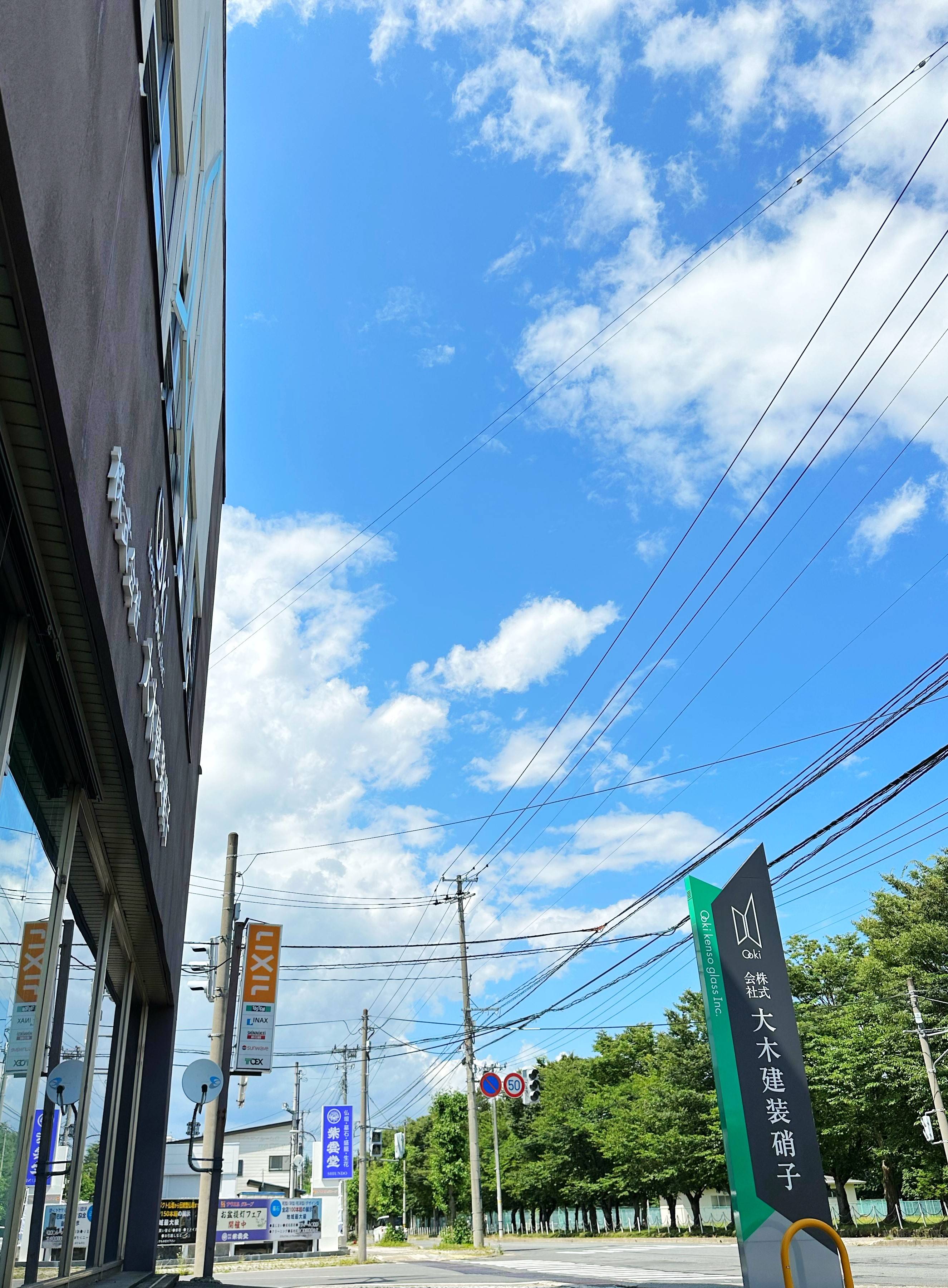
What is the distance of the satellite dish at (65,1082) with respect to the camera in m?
5.75

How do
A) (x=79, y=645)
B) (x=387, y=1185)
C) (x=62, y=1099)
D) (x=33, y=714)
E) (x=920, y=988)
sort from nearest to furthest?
(x=79, y=645) → (x=33, y=714) → (x=62, y=1099) → (x=920, y=988) → (x=387, y=1185)

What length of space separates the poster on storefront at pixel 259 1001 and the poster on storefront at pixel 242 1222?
2212 centimetres

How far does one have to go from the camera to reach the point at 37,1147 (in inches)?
212

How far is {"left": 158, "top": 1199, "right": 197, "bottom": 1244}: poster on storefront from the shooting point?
17.0 meters

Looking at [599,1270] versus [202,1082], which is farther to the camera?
[599,1270]

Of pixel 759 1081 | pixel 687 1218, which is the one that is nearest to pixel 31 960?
pixel 759 1081

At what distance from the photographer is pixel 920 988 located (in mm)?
35656

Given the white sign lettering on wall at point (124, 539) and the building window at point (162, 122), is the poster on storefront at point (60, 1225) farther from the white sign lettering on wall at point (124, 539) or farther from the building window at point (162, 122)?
the building window at point (162, 122)

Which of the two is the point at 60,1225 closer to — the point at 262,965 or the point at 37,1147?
the point at 37,1147

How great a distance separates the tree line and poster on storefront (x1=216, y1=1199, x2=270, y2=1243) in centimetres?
1613

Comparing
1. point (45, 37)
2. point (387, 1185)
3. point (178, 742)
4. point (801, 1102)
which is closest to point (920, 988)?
point (801, 1102)

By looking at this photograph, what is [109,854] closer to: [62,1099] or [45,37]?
[62,1099]

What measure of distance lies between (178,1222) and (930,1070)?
72.5ft

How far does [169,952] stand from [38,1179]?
5.33 metres
